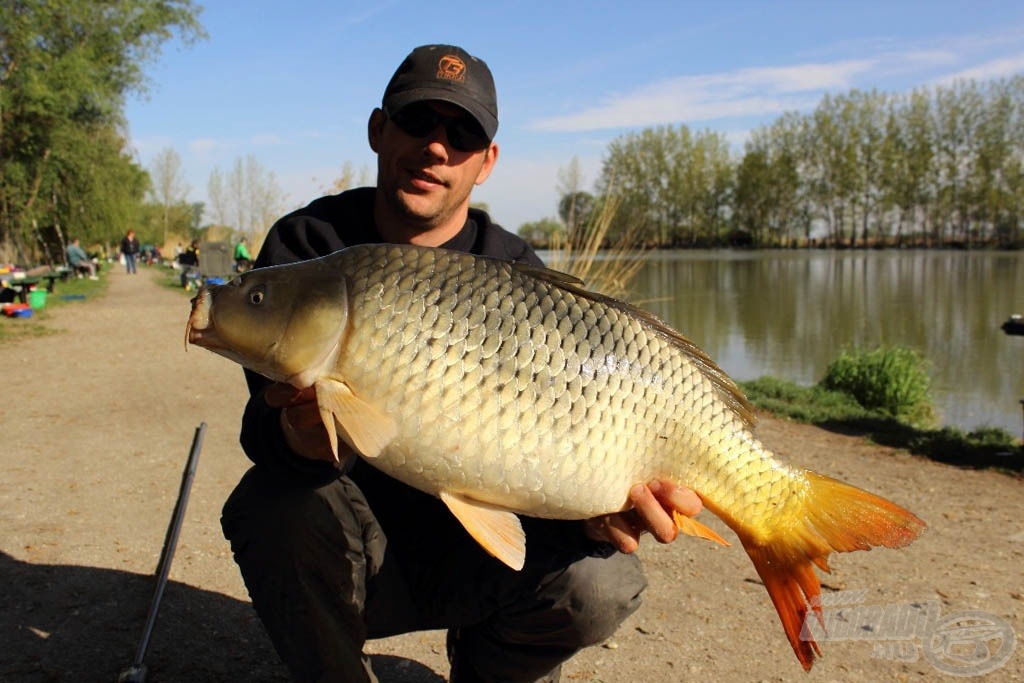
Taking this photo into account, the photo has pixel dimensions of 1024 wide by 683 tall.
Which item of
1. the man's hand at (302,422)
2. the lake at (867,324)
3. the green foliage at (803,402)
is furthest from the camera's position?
the lake at (867,324)

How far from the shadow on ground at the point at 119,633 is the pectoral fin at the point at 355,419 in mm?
997

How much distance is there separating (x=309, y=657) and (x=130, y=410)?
3.76 metres

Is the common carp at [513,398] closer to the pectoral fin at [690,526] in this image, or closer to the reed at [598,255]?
the pectoral fin at [690,526]

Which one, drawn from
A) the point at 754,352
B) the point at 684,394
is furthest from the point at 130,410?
the point at 754,352

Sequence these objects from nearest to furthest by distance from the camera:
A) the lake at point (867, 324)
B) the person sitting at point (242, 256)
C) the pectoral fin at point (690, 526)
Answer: the pectoral fin at point (690, 526)
the lake at point (867, 324)
the person sitting at point (242, 256)

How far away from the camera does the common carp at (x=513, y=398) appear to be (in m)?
1.28

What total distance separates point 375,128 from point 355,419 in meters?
1.05

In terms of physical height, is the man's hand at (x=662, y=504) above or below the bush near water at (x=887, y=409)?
above

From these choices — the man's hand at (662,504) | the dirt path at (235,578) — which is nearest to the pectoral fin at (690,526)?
the man's hand at (662,504)

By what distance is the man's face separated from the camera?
6.14 ft

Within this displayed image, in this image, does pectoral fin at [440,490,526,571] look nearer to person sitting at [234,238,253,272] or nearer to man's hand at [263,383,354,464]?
man's hand at [263,383,354,464]

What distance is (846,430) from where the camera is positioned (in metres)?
5.20

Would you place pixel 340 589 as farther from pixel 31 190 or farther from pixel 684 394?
pixel 31 190

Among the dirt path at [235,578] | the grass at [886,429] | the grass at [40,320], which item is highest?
the grass at [40,320]
